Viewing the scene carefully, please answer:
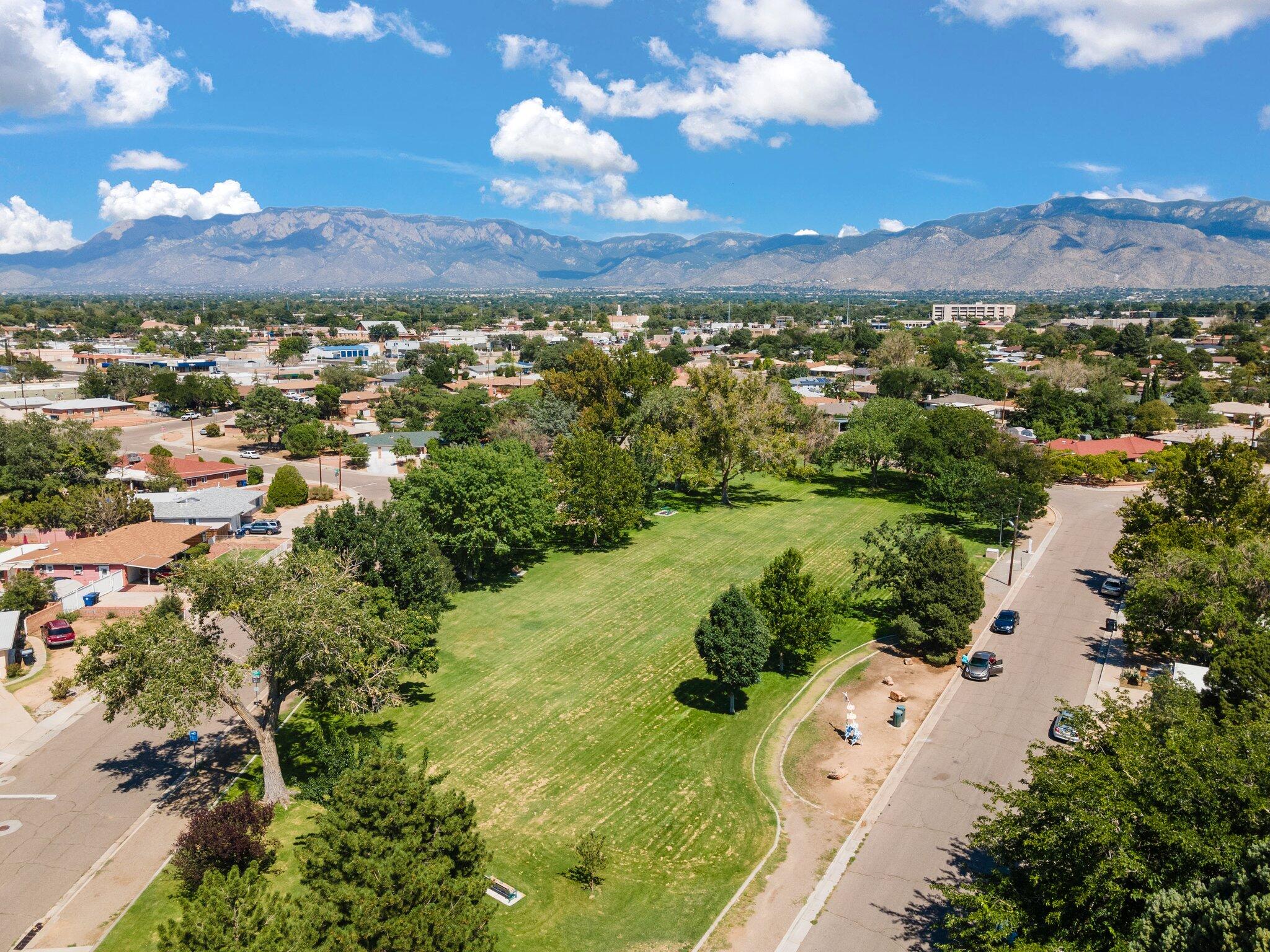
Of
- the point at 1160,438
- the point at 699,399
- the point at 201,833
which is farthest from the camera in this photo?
the point at 1160,438

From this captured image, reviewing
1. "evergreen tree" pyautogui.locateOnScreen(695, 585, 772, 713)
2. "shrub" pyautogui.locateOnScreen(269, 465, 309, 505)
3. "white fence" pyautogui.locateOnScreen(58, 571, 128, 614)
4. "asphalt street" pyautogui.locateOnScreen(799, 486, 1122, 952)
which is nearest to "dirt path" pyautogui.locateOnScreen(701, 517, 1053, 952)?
"asphalt street" pyautogui.locateOnScreen(799, 486, 1122, 952)

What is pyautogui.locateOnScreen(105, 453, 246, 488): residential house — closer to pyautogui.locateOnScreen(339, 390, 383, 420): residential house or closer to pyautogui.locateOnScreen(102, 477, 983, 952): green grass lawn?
pyautogui.locateOnScreen(339, 390, 383, 420): residential house

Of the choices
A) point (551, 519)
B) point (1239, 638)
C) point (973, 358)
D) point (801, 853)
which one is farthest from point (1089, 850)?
point (973, 358)

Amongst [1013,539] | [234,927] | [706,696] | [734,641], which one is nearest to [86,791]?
[234,927]

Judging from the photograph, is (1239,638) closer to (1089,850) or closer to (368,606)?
(1089,850)

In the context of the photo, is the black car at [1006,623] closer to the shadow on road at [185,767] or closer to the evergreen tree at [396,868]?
the evergreen tree at [396,868]

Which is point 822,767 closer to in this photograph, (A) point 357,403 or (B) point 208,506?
(B) point 208,506
